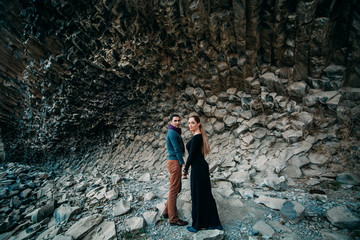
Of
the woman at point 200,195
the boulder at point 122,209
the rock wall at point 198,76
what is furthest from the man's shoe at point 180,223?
the rock wall at point 198,76

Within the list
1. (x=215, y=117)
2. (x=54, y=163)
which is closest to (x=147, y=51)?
(x=215, y=117)

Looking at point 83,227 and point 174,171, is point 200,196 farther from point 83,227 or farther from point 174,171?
point 83,227

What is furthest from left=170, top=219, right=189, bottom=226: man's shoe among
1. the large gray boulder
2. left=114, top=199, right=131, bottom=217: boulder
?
the large gray boulder

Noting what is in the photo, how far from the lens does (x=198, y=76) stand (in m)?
7.05

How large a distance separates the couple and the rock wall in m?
2.24

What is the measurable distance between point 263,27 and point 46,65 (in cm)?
1122

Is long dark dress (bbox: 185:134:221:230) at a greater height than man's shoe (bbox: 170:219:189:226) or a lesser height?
greater

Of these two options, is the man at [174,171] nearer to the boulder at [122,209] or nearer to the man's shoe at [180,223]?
the man's shoe at [180,223]

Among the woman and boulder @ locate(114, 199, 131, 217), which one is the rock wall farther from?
boulder @ locate(114, 199, 131, 217)

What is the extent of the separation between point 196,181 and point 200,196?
272 mm

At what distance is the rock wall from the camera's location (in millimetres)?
4398

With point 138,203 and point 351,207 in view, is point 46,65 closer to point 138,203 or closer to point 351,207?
point 138,203

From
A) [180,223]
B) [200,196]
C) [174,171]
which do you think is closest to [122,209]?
[180,223]

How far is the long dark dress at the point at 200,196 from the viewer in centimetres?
282
